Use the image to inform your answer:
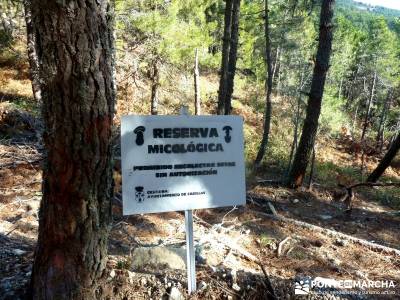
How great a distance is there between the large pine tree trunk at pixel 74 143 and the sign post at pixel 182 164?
0.85 ft

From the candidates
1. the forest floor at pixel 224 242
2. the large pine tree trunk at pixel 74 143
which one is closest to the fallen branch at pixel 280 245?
the forest floor at pixel 224 242

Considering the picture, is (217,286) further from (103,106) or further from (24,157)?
(24,157)

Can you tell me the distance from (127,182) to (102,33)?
1043 mm

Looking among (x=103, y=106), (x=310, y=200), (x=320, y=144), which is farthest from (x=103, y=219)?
(x=320, y=144)

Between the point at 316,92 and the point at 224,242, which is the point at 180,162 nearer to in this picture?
the point at 224,242

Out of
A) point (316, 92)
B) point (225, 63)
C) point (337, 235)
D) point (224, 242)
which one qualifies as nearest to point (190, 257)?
point (224, 242)

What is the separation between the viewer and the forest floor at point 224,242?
320 cm

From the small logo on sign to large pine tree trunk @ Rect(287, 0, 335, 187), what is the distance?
23.8 feet

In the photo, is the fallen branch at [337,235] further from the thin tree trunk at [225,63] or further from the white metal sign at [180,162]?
the thin tree trunk at [225,63]

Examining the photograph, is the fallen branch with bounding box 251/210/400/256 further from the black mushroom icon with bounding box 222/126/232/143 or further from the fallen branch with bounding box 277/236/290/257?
the black mushroom icon with bounding box 222/126/232/143

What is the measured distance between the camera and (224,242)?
4867 millimetres

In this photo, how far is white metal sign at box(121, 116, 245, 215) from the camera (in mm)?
2787

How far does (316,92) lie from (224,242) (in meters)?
5.60

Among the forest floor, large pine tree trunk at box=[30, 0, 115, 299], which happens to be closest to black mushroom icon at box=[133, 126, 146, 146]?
large pine tree trunk at box=[30, 0, 115, 299]
